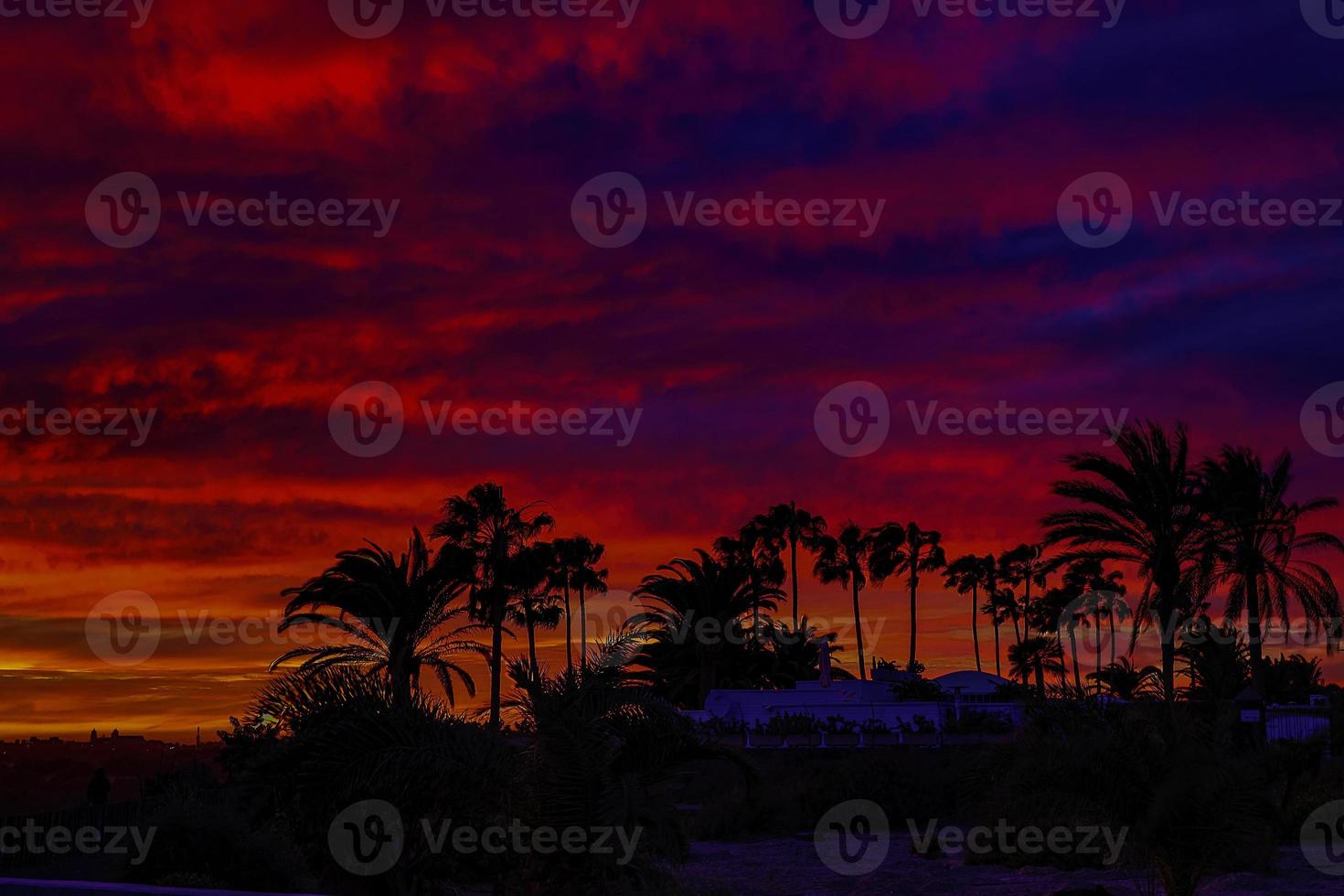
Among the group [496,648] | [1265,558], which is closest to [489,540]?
[496,648]

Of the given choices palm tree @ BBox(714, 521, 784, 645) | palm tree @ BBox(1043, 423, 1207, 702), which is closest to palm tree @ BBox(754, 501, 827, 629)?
palm tree @ BBox(714, 521, 784, 645)

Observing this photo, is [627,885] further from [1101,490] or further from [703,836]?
[703,836]

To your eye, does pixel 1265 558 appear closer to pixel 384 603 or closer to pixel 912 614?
pixel 384 603

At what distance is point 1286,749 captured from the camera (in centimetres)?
3158

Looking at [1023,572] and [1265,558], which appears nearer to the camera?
[1265,558]

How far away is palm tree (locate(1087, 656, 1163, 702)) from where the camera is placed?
61.7ft

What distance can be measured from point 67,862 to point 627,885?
35.5 ft

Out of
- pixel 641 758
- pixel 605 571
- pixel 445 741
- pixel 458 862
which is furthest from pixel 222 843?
pixel 605 571

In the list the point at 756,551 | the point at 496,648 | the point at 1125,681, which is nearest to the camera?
the point at 1125,681

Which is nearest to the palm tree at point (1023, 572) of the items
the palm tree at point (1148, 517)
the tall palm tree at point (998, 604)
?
the tall palm tree at point (998, 604)

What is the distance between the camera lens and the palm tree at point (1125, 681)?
18797mm

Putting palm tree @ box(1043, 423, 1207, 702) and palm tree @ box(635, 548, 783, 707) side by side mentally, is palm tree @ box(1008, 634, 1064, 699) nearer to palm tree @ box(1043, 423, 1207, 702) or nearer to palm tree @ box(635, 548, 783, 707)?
palm tree @ box(635, 548, 783, 707)

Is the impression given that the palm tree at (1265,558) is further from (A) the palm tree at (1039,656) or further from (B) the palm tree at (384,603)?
(A) the palm tree at (1039,656)

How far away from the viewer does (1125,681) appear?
22.5 meters
